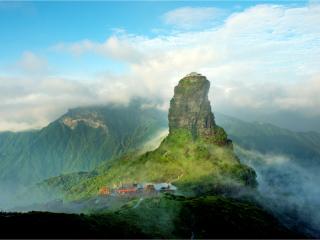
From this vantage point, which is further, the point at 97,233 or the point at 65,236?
the point at 97,233

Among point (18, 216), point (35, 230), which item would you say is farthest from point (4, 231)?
point (18, 216)

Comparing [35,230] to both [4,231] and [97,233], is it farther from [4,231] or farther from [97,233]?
[97,233]

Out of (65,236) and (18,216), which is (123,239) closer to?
(65,236)

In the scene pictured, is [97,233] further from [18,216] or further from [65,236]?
[18,216]

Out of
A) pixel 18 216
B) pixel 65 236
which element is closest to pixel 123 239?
pixel 65 236

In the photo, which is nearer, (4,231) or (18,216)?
(4,231)

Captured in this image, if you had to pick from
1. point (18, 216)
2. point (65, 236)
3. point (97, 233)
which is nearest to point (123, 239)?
point (97, 233)

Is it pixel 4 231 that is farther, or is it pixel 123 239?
pixel 123 239
